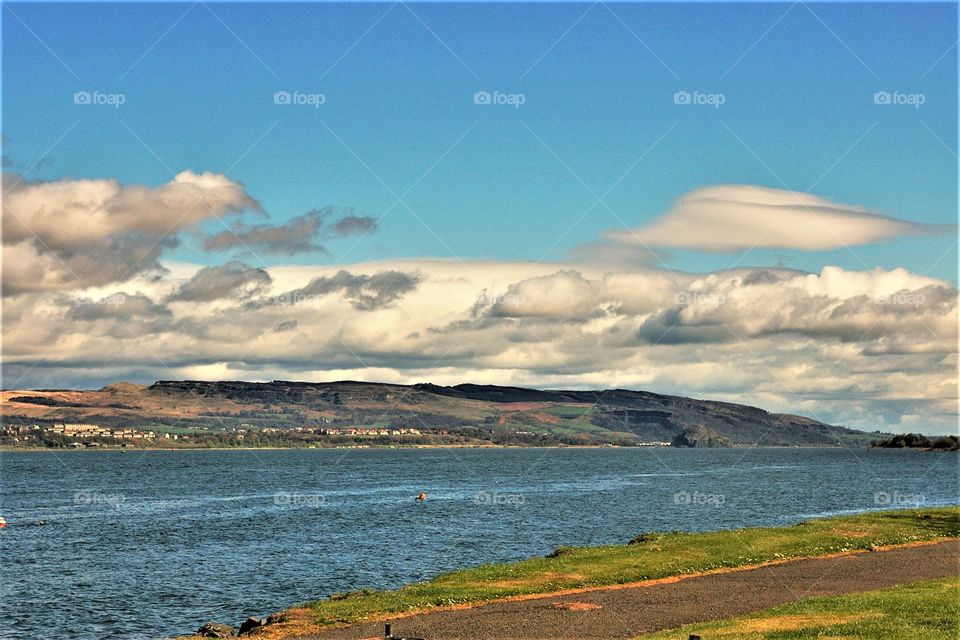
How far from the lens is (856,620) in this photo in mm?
39250

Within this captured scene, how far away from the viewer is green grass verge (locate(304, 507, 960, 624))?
51594mm

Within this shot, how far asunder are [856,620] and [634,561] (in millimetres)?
23007

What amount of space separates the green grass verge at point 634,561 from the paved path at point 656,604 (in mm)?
2585

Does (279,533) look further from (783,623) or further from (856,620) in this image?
(856,620)

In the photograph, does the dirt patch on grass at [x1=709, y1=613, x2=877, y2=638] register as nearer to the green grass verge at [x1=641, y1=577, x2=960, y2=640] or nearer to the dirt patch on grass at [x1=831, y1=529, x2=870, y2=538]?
A: the green grass verge at [x1=641, y1=577, x2=960, y2=640]

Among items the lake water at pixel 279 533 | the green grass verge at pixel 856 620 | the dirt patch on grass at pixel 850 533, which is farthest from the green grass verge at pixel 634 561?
the green grass verge at pixel 856 620

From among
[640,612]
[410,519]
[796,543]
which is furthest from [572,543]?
[640,612]

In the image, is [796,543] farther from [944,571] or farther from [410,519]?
[410,519]

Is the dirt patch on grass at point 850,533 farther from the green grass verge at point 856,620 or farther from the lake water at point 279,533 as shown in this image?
the green grass verge at point 856,620

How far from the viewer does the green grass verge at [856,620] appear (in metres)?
36.0

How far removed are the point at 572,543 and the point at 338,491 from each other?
88.3 m

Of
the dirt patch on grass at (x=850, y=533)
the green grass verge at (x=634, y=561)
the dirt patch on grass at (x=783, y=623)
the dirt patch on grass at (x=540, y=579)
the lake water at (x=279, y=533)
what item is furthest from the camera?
the dirt patch on grass at (x=850, y=533)

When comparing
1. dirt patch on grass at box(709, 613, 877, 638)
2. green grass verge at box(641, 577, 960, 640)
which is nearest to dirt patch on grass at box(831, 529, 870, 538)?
green grass verge at box(641, 577, 960, 640)

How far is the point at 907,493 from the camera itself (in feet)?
534
